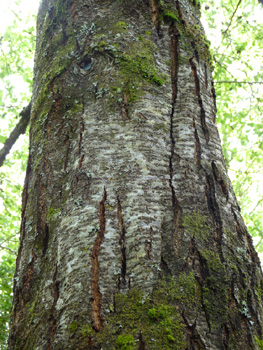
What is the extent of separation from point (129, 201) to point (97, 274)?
30 cm

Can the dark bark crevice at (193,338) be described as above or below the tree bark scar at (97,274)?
below

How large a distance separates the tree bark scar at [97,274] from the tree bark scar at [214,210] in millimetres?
424

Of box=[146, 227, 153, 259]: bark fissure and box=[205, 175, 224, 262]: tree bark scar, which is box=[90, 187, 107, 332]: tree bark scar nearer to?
box=[146, 227, 153, 259]: bark fissure

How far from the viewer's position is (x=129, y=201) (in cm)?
134

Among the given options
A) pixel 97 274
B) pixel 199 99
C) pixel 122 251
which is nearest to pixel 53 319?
pixel 97 274

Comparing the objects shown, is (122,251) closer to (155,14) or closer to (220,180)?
(220,180)

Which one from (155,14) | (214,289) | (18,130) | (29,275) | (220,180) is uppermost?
(18,130)

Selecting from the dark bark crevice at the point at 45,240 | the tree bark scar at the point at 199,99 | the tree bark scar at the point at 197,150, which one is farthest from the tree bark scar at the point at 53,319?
the tree bark scar at the point at 199,99

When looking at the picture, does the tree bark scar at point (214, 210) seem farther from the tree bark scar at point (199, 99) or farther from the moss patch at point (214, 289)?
the tree bark scar at point (199, 99)

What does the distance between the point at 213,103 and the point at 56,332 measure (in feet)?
4.34

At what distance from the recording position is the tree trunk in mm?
1142

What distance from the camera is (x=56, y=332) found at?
1150mm

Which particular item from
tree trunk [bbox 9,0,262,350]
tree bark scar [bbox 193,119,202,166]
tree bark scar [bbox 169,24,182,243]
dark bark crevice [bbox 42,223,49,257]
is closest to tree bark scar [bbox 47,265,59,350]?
tree trunk [bbox 9,0,262,350]

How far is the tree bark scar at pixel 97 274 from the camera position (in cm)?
111
